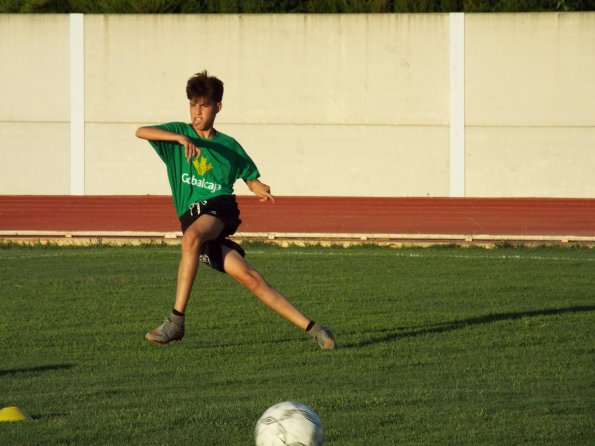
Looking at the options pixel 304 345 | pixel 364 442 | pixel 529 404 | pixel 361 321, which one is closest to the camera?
pixel 364 442

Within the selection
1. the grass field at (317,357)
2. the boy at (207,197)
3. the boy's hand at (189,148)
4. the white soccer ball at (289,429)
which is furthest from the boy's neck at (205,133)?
the white soccer ball at (289,429)

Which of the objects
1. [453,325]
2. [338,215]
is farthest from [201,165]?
[338,215]

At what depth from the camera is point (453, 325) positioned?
10414mm

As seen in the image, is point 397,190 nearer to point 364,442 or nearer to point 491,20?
point 491,20

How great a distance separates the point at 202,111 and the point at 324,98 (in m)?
23.1

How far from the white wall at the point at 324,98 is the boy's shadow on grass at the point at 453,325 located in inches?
794

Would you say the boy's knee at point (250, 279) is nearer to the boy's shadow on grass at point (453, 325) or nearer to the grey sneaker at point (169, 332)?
the grey sneaker at point (169, 332)

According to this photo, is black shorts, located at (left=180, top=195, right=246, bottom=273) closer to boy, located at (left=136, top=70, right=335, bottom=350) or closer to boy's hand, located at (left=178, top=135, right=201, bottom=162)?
boy, located at (left=136, top=70, right=335, bottom=350)

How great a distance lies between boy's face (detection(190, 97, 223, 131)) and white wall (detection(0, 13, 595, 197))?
22769 mm

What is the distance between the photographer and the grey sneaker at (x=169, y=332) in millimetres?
8961

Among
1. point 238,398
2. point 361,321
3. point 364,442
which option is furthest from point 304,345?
point 364,442

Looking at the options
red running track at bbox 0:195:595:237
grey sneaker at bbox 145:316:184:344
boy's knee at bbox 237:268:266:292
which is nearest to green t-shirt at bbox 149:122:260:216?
boy's knee at bbox 237:268:266:292

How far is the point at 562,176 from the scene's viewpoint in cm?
3144

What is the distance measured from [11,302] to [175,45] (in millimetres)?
20989
